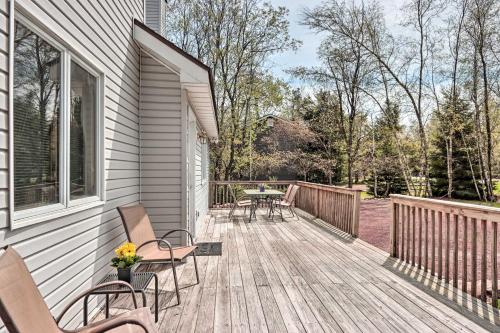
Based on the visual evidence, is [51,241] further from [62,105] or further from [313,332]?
[313,332]

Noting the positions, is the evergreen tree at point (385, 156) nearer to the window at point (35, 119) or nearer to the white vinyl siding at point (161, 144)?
the white vinyl siding at point (161, 144)

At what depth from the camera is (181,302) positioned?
3.31 meters

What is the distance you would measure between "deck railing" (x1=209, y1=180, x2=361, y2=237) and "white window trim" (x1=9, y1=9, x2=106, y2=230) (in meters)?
→ 4.52

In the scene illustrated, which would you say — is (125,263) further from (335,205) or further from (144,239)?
(335,205)

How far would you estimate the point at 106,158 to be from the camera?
137 inches

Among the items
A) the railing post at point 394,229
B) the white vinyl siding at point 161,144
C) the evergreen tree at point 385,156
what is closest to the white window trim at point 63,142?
the white vinyl siding at point 161,144

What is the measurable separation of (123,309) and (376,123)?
47.6ft

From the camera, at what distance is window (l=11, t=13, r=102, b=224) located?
200 cm

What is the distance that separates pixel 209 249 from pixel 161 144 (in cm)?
193

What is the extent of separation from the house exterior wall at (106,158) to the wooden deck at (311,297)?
648 millimetres

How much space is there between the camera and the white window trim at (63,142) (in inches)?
72.7

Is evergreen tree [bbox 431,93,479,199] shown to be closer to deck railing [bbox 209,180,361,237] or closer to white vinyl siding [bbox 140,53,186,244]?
deck railing [bbox 209,180,361,237]

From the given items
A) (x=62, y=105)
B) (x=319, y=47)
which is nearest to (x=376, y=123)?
(x=319, y=47)

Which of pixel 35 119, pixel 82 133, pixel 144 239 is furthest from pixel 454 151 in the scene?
pixel 35 119
